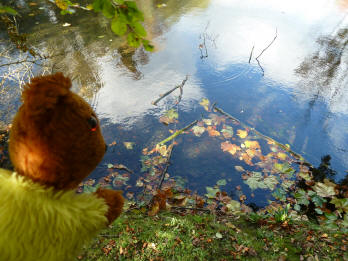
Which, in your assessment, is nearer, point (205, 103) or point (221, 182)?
point (221, 182)

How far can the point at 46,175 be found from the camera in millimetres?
827

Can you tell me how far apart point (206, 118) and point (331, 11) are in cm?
870

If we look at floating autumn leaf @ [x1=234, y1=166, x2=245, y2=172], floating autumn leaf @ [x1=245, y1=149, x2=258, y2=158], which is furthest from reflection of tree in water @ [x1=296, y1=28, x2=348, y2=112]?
floating autumn leaf @ [x1=234, y1=166, x2=245, y2=172]

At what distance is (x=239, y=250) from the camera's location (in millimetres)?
1822

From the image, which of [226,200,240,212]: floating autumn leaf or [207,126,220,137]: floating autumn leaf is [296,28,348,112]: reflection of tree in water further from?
[226,200,240,212]: floating autumn leaf

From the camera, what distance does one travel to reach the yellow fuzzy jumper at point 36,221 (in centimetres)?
76

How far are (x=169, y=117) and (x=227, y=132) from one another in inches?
44.7

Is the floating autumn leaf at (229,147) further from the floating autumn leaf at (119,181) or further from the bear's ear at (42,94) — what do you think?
the bear's ear at (42,94)

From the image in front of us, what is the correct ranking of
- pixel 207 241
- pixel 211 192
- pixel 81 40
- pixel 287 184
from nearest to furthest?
pixel 207 241 → pixel 211 192 → pixel 287 184 → pixel 81 40

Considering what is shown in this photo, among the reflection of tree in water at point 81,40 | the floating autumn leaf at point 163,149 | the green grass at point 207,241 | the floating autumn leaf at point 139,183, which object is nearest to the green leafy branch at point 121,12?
the green grass at point 207,241

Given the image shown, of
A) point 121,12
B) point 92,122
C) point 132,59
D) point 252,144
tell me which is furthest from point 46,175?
point 132,59

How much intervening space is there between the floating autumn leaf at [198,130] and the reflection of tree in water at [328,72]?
8.62 feet

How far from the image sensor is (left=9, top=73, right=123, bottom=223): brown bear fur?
0.78 m

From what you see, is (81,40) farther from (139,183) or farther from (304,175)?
(304,175)
